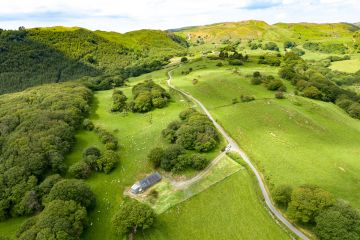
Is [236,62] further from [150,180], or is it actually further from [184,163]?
[150,180]

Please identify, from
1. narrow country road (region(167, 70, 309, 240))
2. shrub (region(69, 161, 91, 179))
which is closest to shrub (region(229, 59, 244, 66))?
narrow country road (region(167, 70, 309, 240))

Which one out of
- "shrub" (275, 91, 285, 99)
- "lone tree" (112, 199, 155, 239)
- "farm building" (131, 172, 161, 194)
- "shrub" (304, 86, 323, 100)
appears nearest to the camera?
"lone tree" (112, 199, 155, 239)

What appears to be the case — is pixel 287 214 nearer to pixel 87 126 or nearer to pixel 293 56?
pixel 87 126

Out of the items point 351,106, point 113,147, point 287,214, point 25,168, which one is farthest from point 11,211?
point 351,106

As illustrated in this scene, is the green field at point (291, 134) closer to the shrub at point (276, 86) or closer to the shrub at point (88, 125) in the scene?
the shrub at point (276, 86)

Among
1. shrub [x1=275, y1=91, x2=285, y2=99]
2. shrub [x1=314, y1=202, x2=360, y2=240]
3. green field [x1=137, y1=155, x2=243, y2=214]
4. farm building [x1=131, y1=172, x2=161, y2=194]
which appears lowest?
green field [x1=137, y1=155, x2=243, y2=214]

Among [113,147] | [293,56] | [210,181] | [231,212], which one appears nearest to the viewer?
[231,212]

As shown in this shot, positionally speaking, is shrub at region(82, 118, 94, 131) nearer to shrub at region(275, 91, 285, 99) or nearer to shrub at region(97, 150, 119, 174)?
shrub at region(97, 150, 119, 174)

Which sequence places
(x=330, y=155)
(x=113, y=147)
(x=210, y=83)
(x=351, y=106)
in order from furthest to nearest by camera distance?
(x=210, y=83), (x=351, y=106), (x=113, y=147), (x=330, y=155)
